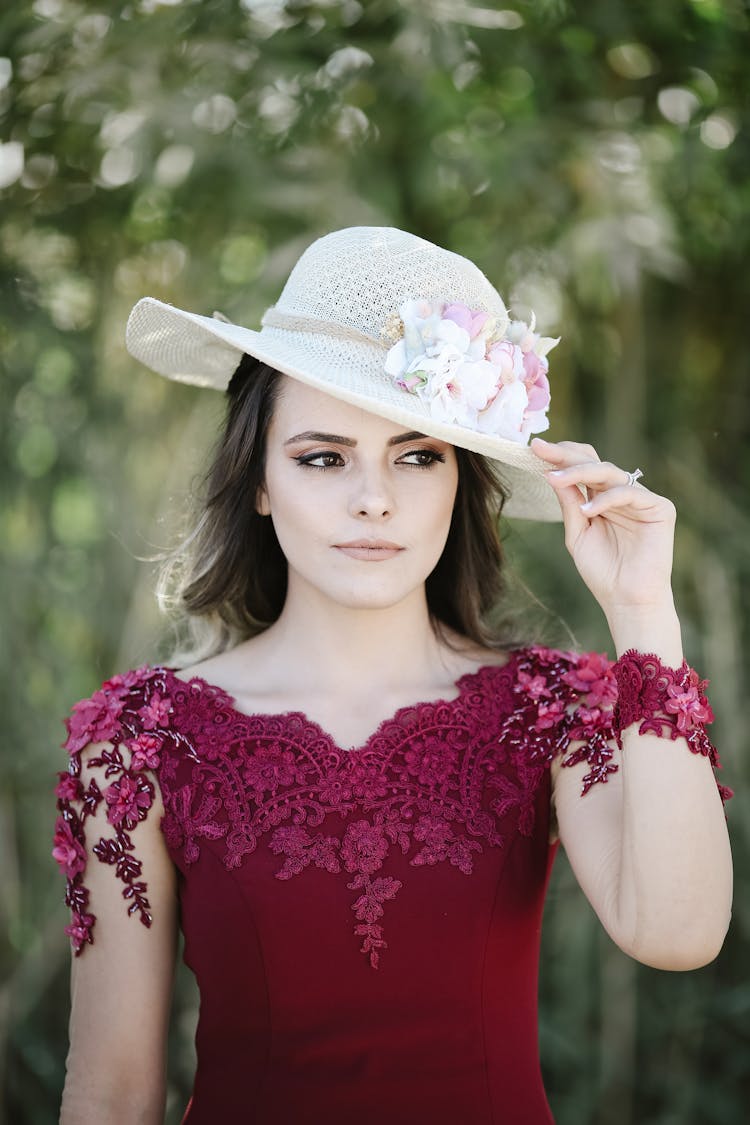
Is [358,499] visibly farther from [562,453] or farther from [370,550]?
[562,453]

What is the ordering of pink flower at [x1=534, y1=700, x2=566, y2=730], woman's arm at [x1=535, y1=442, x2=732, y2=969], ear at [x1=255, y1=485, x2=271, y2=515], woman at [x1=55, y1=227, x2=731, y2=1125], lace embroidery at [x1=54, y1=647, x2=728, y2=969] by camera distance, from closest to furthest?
woman's arm at [x1=535, y1=442, x2=732, y2=969] → woman at [x1=55, y1=227, x2=731, y2=1125] → lace embroidery at [x1=54, y1=647, x2=728, y2=969] → pink flower at [x1=534, y1=700, x2=566, y2=730] → ear at [x1=255, y1=485, x2=271, y2=515]

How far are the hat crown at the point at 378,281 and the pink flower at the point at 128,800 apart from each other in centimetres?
74

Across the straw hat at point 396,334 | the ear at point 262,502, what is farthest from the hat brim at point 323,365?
the ear at point 262,502

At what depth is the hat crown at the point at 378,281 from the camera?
1.76 m

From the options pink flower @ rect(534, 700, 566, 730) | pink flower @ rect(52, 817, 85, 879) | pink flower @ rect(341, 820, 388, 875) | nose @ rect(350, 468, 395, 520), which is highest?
nose @ rect(350, 468, 395, 520)

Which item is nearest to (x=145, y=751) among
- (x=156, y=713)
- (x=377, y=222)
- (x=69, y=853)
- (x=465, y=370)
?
(x=156, y=713)

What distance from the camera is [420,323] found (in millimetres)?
1697

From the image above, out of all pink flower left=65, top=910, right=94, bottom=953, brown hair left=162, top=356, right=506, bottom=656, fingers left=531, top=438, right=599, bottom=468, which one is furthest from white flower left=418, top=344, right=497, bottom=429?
pink flower left=65, top=910, right=94, bottom=953

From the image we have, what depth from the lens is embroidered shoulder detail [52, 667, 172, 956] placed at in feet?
5.99

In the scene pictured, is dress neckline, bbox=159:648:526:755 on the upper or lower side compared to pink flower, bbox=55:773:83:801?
upper

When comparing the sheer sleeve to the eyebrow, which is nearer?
the sheer sleeve

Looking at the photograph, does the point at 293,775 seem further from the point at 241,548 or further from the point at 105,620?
the point at 105,620

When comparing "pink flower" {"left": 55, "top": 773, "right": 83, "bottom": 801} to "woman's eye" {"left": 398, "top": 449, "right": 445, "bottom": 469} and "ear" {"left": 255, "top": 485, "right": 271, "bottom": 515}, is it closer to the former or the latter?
"ear" {"left": 255, "top": 485, "right": 271, "bottom": 515}

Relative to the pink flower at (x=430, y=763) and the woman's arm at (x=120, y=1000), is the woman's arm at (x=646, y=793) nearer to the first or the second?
the pink flower at (x=430, y=763)
